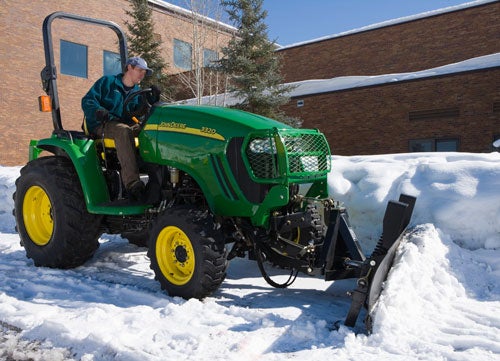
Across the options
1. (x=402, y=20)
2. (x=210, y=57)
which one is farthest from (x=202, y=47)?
(x=402, y=20)

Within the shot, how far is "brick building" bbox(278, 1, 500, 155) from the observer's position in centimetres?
1406

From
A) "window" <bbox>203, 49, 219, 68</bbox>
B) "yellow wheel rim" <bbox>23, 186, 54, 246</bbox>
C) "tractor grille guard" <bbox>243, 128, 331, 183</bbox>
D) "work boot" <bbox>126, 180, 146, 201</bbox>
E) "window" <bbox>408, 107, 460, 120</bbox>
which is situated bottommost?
"yellow wheel rim" <bbox>23, 186, 54, 246</bbox>

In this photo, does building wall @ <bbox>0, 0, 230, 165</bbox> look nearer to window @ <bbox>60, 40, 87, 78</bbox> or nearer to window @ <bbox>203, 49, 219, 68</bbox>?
window @ <bbox>60, 40, 87, 78</bbox>

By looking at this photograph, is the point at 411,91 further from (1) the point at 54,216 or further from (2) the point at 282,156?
(1) the point at 54,216

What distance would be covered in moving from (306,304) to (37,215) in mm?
2966

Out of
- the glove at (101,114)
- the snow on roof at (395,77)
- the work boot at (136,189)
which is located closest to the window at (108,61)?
the snow on roof at (395,77)

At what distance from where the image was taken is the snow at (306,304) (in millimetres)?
2871

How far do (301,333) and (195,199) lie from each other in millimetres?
1575

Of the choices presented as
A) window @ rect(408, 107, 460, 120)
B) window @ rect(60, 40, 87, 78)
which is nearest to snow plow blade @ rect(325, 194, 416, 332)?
window @ rect(408, 107, 460, 120)

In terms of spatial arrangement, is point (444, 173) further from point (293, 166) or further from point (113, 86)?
point (113, 86)

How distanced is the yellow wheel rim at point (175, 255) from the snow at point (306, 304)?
195mm

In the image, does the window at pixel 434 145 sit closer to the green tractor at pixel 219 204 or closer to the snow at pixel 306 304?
the snow at pixel 306 304

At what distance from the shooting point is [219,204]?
12.8ft

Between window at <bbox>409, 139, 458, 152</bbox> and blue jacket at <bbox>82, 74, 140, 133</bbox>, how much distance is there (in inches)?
464
